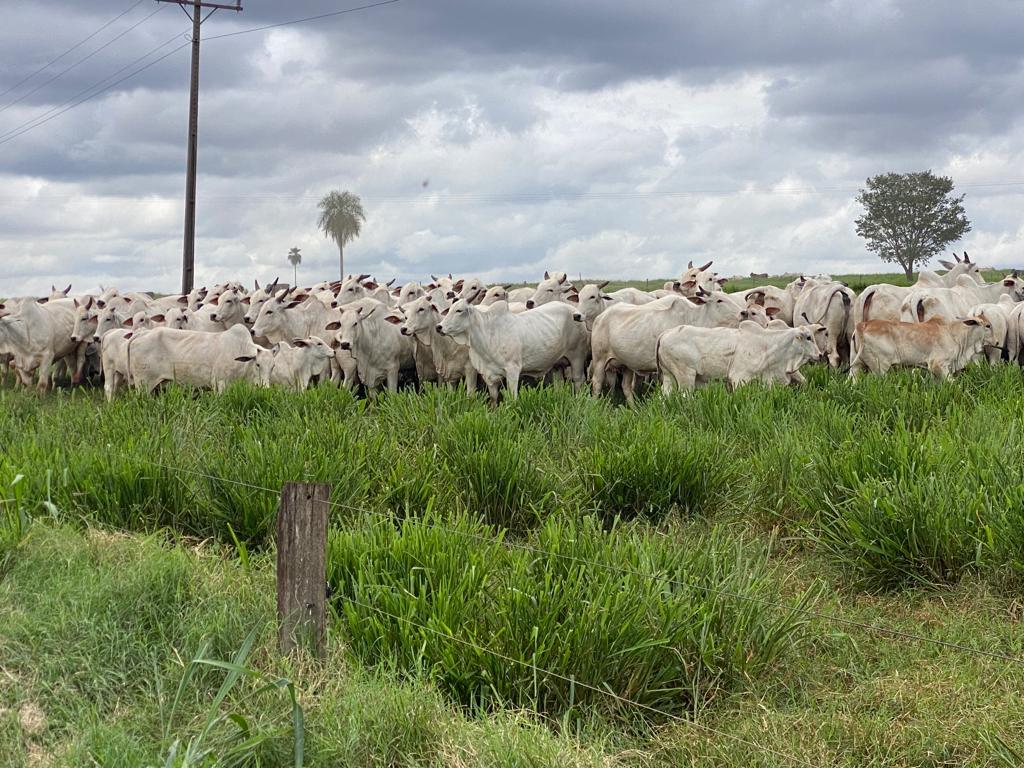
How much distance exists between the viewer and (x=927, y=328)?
12750 millimetres

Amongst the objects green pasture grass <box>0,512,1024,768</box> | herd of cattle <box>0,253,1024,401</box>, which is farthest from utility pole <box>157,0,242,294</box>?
green pasture grass <box>0,512,1024,768</box>

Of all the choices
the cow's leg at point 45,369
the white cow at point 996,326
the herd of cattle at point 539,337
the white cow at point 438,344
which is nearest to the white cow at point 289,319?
the herd of cattle at point 539,337

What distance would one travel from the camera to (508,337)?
13977mm

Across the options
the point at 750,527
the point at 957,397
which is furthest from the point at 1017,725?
the point at 957,397

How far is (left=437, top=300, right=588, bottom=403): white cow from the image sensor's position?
45.1 feet

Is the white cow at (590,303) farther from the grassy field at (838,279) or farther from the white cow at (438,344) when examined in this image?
the grassy field at (838,279)

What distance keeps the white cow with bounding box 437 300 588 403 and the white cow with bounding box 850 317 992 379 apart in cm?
383

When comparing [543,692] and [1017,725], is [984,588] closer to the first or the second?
[1017,725]

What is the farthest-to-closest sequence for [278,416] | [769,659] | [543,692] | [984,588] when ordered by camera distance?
1. [278,416]
2. [984,588]
3. [769,659]
4. [543,692]

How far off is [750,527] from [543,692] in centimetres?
298

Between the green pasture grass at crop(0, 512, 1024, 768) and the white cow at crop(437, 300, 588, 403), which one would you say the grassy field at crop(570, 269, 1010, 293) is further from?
the green pasture grass at crop(0, 512, 1024, 768)

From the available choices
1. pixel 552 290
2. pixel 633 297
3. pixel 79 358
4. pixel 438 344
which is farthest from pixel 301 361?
pixel 79 358

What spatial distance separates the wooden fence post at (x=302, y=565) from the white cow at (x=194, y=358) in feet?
30.9

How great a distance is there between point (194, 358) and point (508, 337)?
4134mm
